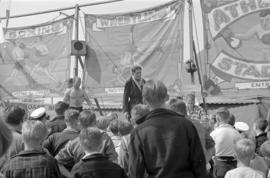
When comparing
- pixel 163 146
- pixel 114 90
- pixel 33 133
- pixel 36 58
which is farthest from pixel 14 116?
pixel 36 58

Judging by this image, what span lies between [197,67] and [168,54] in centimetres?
104

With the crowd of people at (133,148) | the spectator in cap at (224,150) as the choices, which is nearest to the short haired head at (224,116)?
the spectator in cap at (224,150)

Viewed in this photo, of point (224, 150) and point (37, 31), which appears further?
point (37, 31)

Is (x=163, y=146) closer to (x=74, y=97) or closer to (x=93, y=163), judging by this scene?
(x=93, y=163)

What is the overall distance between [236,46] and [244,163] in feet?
24.9

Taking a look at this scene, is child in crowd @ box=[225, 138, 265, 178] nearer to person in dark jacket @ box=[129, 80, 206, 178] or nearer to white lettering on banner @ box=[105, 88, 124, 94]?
person in dark jacket @ box=[129, 80, 206, 178]

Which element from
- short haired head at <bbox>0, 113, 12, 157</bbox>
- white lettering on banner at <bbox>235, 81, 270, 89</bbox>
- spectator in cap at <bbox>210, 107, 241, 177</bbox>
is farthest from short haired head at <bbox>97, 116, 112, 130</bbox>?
white lettering on banner at <bbox>235, 81, 270, 89</bbox>

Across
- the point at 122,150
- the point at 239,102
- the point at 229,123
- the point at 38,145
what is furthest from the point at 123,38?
the point at 38,145

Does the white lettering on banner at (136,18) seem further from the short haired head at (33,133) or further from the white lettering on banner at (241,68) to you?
the short haired head at (33,133)

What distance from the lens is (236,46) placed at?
36.7 ft

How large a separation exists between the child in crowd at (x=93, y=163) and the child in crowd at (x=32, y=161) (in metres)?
0.22

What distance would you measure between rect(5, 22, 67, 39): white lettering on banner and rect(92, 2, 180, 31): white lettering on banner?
3.98ft

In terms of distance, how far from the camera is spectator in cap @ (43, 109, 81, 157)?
456cm

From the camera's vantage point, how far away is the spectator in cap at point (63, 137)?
15.0 feet
